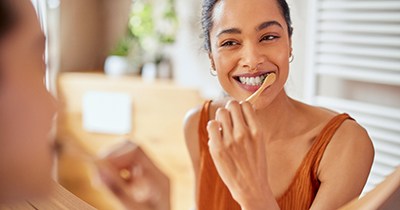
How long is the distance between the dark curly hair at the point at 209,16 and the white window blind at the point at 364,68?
50 millimetres

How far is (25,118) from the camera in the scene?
28 cm

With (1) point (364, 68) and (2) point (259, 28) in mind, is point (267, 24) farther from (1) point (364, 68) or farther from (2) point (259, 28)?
(1) point (364, 68)

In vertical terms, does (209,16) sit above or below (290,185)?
above

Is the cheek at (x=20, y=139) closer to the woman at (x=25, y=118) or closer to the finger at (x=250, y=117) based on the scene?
the woman at (x=25, y=118)

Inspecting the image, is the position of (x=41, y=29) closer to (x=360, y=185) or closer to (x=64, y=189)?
(x=64, y=189)

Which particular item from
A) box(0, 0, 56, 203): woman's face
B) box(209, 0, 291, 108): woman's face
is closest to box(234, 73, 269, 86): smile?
box(209, 0, 291, 108): woman's face

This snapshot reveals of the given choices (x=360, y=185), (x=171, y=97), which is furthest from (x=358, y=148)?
(x=171, y=97)

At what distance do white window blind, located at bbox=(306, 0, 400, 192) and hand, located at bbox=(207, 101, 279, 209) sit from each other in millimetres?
98

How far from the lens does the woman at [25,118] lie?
27 centimetres

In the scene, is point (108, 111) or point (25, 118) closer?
point (25, 118)

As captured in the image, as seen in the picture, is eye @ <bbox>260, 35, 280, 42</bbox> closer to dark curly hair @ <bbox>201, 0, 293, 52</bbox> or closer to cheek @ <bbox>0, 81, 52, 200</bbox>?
dark curly hair @ <bbox>201, 0, 293, 52</bbox>

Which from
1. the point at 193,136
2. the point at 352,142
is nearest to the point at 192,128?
the point at 193,136

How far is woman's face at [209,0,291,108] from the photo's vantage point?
34 centimetres

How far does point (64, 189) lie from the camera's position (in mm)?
321
